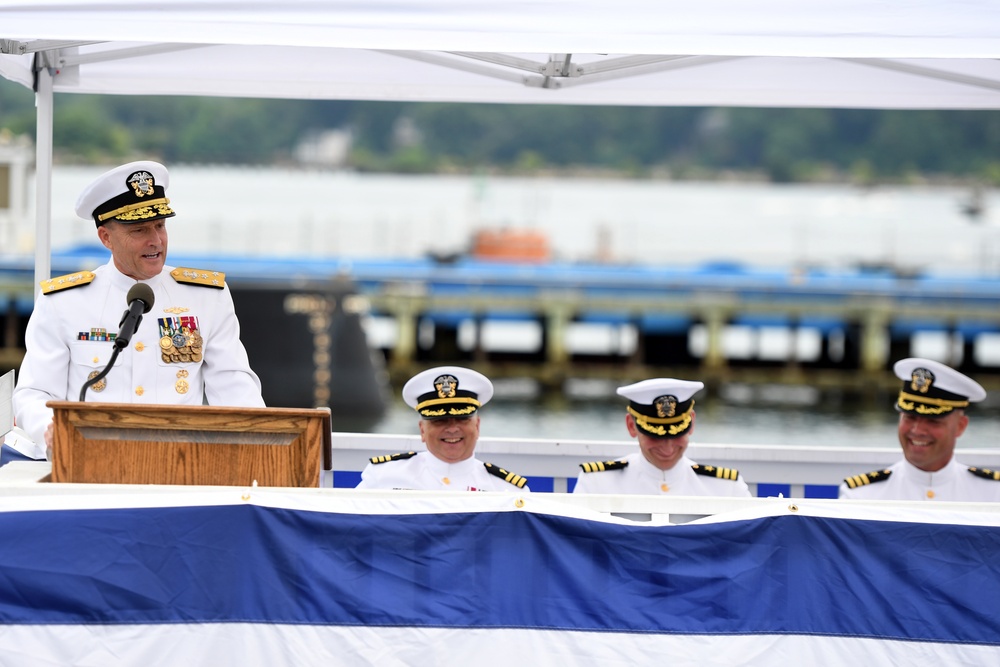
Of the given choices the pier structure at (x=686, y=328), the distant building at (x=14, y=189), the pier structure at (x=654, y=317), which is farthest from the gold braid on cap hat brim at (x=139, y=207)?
the pier structure at (x=686, y=328)

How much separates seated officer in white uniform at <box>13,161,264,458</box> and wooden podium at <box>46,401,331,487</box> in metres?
0.59

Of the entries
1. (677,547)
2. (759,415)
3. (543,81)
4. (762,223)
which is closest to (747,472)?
(543,81)

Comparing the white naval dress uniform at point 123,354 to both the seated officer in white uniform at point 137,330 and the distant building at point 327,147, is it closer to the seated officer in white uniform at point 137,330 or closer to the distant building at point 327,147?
the seated officer in white uniform at point 137,330

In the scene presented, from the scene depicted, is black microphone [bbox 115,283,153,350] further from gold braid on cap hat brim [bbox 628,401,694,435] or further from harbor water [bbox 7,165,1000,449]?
harbor water [bbox 7,165,1000,449]

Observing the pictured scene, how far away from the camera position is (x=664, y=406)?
4.77m

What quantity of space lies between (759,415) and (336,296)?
8353 mm

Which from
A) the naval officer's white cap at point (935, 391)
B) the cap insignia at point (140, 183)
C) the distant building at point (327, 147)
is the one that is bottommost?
the naval officer's white cap at point (935, 391)

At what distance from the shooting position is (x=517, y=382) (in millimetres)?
25578

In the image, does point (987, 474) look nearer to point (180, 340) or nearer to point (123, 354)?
point (180, 340)

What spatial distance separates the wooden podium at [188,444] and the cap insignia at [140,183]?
0.92m

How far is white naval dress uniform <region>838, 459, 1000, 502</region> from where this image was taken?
4.96 m

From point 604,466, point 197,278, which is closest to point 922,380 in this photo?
point 604,466

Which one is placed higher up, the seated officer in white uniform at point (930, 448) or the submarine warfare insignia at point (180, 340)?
the submarine warfare insignia at point (180, 340)

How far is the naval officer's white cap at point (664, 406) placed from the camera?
186 inches
